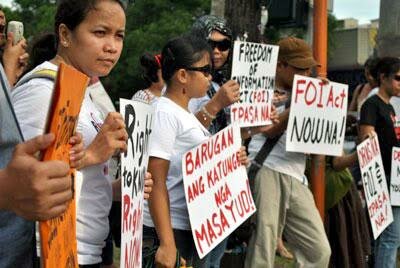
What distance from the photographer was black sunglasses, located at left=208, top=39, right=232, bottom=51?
4598 millimetres

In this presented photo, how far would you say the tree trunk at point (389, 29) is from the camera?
27.6 feet

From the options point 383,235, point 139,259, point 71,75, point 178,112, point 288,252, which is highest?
point 71,75

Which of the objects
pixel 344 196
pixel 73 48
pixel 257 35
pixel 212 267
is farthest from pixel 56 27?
pixel 257 35

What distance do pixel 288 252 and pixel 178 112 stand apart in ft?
12.7

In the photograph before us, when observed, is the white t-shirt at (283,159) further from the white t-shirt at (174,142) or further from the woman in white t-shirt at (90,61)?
the woman in white t-shirt at (90,61)

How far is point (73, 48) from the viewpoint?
259 cm

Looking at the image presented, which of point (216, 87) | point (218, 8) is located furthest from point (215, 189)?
point (218, 8)

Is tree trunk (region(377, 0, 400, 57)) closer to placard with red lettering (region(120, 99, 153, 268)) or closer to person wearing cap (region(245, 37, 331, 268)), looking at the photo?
person wearing cap (region(245, 37, 331, 268))

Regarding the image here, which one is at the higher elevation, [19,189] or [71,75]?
[71,75]

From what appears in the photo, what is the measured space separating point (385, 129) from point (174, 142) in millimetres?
2797

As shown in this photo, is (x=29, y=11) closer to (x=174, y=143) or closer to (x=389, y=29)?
(x=389, y=29)

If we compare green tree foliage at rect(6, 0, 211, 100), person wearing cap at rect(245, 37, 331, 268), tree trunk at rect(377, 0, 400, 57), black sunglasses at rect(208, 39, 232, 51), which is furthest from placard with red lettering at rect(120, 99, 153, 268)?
green tree foliage at rect(6, 0, 211, 100)

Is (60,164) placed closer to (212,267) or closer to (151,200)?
(151,200)

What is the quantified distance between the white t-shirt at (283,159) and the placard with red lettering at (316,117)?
10 centimetres
